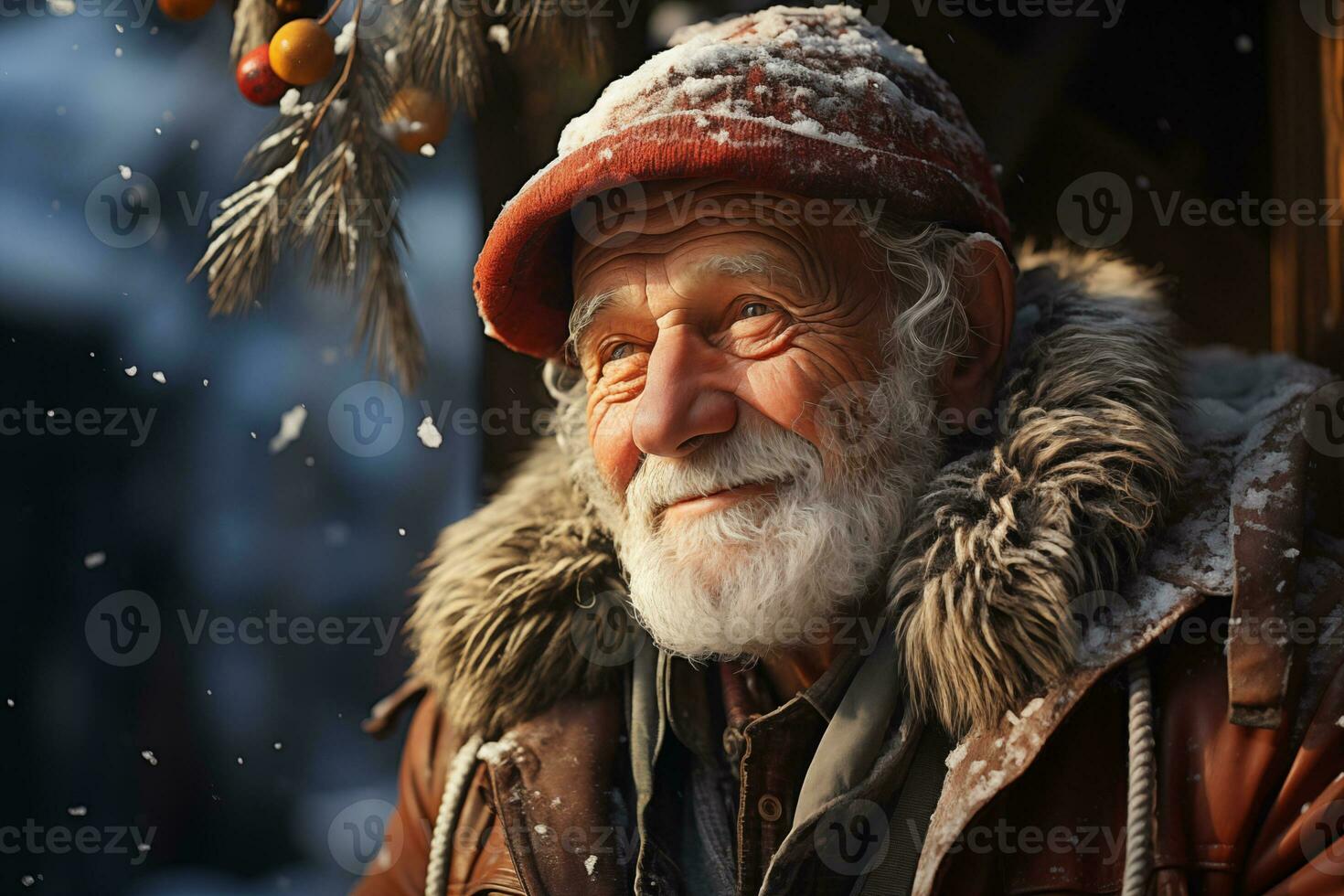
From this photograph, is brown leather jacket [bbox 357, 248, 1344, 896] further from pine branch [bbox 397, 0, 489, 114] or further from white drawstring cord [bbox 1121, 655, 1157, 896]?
pine branch [bbox 397, 0, 489, 114]

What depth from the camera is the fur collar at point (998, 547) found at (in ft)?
5.00

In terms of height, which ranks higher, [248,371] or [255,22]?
[255,22]

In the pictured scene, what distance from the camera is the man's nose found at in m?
1.71

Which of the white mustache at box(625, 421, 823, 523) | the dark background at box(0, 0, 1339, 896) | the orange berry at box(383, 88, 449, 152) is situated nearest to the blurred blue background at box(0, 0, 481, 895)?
the dark background at box(0, 0, 1339, 896)

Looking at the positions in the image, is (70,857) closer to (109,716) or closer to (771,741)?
(109,716)

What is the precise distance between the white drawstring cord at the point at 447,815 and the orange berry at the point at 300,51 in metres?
1.25

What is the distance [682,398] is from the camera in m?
1.72

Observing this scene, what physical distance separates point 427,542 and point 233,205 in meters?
0.99

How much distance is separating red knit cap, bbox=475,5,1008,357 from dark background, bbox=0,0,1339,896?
0.64m

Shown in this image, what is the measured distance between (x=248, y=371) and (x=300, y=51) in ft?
3.11

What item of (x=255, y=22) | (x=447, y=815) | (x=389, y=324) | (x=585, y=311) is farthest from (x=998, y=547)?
(x=255, y=22)

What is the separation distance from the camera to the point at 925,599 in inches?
62.6

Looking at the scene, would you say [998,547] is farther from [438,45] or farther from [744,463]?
[438,45]

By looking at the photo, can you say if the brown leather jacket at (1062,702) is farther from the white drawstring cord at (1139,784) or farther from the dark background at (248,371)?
Result: the dark background at (248,371)
